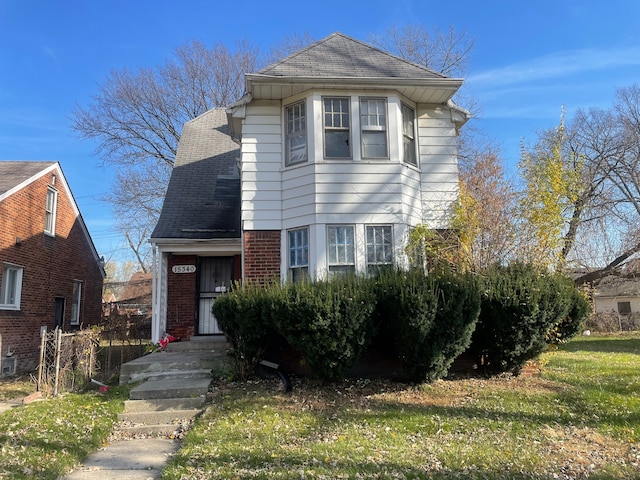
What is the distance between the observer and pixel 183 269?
11844 millimetres

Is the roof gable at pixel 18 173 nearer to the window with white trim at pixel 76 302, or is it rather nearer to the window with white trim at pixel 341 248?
the window with white trim at pixel 76 302

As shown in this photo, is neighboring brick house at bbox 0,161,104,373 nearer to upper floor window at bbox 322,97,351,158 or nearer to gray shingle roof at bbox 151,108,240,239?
gray shingle roof at bbox 151,108,240,239

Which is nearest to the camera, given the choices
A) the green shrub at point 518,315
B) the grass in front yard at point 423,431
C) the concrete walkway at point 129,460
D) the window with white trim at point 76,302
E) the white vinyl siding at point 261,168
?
the grass in front yard at point 423,431

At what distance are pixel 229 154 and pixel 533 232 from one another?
9209mm

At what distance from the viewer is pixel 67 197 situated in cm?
1700

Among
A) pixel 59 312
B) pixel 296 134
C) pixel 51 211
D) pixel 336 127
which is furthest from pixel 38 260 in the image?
pixel 336 127

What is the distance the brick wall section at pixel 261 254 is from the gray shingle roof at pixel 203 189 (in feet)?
5.30

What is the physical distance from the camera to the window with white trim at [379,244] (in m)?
9.55

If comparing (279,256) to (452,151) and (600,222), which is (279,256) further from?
(600,222)

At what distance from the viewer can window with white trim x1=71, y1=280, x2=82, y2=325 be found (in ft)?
56.7

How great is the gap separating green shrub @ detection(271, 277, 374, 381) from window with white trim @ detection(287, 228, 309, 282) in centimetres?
248

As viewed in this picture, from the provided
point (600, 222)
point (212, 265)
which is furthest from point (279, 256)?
point (600, 222)

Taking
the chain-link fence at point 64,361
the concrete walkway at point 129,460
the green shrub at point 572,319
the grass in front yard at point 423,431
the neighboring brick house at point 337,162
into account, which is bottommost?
the concrete walkway at point 129,460

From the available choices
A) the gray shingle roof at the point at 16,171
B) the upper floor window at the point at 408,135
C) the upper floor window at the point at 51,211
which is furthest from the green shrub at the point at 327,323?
the upper floor window at the point at 51,211
